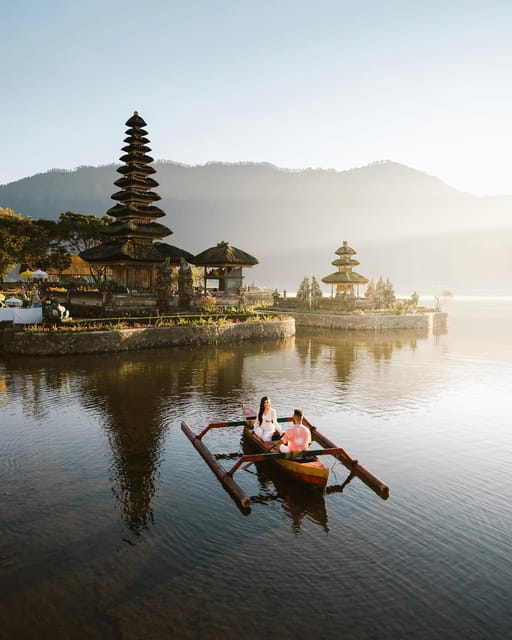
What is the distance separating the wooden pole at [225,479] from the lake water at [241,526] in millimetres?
245

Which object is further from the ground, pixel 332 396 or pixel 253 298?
pixel 253 298

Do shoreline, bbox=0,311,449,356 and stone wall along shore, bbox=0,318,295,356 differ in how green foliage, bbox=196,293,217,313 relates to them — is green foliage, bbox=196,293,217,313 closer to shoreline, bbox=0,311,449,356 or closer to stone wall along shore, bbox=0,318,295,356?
shoreline, bbox=0,311,449,356

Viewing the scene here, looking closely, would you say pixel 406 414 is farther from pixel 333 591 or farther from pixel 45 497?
pixel 45 497

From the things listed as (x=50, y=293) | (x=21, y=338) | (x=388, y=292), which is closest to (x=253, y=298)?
(x=388, y=292)

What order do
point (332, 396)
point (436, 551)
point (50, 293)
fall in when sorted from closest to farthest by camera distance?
point (436, 551) < point (332, 396) < point (50, 293)

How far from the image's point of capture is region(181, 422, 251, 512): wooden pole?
387 inches

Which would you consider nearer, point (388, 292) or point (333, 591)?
point (333, 591)

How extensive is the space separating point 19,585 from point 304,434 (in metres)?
6.18

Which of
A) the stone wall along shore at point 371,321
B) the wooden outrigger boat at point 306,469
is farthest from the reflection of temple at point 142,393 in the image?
the stone wall along shore at point 371,321

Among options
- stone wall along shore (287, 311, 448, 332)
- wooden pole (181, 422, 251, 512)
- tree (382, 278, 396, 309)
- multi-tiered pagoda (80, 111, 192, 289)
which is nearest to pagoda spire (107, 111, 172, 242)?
multi-tiered pagoda (80, 111, 192, 289)

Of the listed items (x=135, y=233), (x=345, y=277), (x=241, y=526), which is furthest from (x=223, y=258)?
(x=241, y=526)

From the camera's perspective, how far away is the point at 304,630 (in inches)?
262

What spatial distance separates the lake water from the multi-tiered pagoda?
2323 cm

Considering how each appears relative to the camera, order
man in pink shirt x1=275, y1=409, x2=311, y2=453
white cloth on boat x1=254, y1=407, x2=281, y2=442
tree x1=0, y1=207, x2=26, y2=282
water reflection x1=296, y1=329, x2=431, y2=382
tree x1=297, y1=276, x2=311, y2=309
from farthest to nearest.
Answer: tree x1=0, y1=207, x2=26, y2=282, tree x1=297, y1=276, x2=311, y2=309, water reflection x1=296, y1=329, x2=431, y2=382, white cloth on boat x1=254, y1=407, x2=281, y2=442, man in pink shirt x1=275, y1=409, x2=311, y2=453
